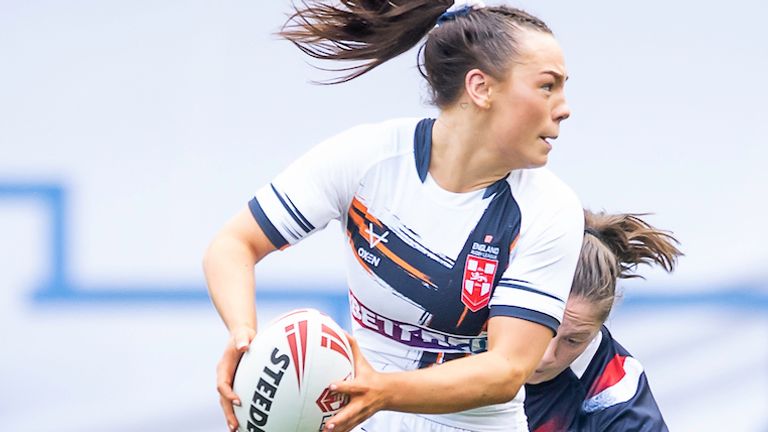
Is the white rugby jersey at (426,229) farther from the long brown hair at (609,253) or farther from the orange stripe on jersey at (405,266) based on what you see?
the long brown hair at (609,253)

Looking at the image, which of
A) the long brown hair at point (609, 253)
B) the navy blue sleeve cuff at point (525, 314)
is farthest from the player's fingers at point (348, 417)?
the long brown hair at point (609, 253)

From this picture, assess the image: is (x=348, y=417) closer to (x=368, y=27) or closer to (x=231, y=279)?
(x=231, y=279)

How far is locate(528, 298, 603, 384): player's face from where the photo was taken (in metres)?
3.10

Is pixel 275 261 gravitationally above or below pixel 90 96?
below

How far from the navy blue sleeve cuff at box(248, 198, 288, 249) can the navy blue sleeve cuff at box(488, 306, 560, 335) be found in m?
0.43

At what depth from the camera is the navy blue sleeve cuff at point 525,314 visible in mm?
2465

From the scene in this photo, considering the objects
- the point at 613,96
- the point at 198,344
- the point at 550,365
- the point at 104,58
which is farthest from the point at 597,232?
the point at 104,58

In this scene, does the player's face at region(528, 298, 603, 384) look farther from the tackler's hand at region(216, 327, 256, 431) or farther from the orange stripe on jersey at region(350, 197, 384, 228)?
the tackler's hand at region(216, 327, 256, 431)

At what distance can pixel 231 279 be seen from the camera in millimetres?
2447

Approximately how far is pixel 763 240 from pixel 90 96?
2.12 m

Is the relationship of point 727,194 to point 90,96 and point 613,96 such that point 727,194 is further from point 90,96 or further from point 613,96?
point 90,96

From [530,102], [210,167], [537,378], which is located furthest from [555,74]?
[210,167]

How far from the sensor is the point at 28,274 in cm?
396

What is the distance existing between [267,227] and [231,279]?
0.54 ft
